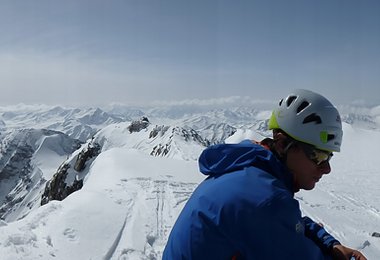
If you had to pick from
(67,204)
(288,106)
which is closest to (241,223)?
(288,106)

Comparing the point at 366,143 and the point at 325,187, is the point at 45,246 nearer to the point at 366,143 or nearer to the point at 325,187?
the point at 325,187

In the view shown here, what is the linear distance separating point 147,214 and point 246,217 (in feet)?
29.8

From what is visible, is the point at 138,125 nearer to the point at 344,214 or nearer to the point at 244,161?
the point at 344,214

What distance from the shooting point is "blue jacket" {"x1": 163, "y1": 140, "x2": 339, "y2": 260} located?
2.15 metres

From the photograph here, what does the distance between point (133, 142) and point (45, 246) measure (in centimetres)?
7912

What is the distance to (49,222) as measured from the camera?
873 centimetres

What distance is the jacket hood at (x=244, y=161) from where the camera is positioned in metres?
2.45

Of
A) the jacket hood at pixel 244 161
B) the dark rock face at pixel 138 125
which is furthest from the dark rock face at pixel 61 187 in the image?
the dark rock face at pixel 138 125

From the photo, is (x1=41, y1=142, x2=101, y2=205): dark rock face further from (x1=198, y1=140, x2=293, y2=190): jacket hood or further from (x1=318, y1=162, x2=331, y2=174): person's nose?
(x1=318, y1=162, x2=331, y2=174): person's nose

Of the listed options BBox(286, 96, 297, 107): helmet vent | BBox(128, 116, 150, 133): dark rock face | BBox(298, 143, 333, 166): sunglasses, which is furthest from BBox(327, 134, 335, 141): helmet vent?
BBox(128, 116, 150, 133): dark rock face

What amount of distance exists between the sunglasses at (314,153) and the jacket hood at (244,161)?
260mm

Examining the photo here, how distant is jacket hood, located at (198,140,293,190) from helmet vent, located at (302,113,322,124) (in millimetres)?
437

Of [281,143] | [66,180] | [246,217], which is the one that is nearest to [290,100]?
[281,143]

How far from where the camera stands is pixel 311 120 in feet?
8.89
